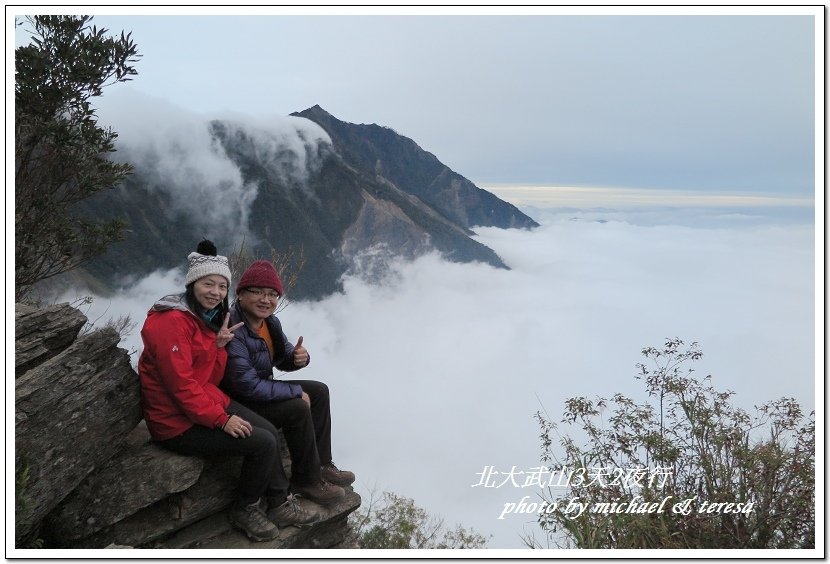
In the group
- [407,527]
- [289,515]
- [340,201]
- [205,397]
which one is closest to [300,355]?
[205,397]

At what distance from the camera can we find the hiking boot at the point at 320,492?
452 centimetres

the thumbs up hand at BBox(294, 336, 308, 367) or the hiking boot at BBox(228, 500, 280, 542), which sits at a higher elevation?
the thumbs up hand at BBox(294, 336, 308, 367)

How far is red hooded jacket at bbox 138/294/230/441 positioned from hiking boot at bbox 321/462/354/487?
1.20 meters

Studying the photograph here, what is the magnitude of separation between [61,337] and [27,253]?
3.32 m

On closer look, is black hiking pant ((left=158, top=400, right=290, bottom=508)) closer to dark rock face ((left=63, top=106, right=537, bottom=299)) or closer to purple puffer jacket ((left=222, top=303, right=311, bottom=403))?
purple puffer jacket ((left=222, top=303, right=311, bottom=403))

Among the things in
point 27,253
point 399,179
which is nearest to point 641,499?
point 27,253

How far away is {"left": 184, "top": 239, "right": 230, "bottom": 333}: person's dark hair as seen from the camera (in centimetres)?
391

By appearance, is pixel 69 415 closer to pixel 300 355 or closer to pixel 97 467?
pixel 97 467

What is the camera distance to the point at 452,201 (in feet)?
185

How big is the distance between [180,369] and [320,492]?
5.19ft

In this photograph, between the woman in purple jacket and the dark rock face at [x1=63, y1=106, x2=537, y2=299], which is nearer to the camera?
the woman in purple jacket

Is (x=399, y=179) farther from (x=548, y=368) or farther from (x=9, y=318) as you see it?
(x=9, y=318)

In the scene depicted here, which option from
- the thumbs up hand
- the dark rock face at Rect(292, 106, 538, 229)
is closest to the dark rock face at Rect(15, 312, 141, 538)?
the thumbs up hand

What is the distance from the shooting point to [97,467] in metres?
4.21
